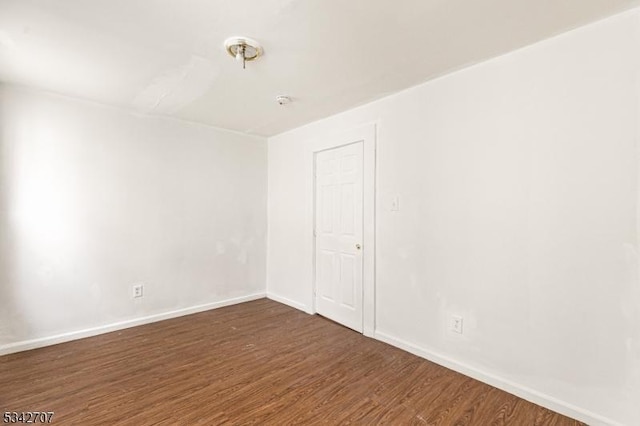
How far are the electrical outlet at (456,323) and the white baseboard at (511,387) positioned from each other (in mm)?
243

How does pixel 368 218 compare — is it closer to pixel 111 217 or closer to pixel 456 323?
pixel 456 323

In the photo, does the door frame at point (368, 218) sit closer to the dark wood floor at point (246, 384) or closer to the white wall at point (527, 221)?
the white wall at point (527, 221)

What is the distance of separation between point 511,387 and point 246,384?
6.05 ft

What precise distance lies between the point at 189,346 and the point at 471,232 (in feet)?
8.69

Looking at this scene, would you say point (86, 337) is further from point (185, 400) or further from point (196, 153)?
point (196, 153)

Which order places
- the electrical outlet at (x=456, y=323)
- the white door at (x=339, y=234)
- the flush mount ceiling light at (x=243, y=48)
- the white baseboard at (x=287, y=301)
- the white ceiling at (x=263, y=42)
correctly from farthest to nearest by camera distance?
the white baseboard at (x=287, y=301), the white door at (x=339, y=234), the electrical outlet at (x=456, y=323), the flush mount ceiling light at (x=243, y=48), the white ceiling at (x=263, y=42)

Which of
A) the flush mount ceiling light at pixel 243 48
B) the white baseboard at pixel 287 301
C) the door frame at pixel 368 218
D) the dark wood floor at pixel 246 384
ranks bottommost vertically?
the dark wood floor at pixel 246 384

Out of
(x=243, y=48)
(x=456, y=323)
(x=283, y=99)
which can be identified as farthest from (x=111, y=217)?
(x=456, y=323)

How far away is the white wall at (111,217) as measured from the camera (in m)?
2.70

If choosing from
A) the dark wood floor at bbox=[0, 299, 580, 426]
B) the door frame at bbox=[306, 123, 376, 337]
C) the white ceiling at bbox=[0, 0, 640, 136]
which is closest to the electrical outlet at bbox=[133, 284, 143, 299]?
the dark wood floor at bbox=[0, 299, 580, 426]

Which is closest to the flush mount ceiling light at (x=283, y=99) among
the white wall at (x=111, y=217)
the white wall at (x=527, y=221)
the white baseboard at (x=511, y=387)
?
the white wall at (x=527, y=221)

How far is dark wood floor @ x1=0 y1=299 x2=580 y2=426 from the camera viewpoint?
1.85m

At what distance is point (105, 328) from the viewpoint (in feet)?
10.2

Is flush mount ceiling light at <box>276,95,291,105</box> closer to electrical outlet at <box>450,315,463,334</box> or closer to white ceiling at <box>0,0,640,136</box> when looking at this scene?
white ceiling at <box>0,0,640,136</box>
